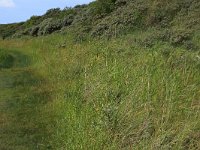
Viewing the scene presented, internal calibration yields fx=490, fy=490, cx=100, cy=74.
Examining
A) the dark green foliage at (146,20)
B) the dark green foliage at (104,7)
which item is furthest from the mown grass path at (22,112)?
the dark green foliage at (104,7)

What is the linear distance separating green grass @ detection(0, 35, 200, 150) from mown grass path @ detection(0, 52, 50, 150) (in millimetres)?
22

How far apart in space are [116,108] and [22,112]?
4.89m

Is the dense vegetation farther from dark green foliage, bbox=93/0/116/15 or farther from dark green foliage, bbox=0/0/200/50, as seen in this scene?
dark green foliage, bbox=93/0/116/15

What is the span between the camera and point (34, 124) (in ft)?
36.5

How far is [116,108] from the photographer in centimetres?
781

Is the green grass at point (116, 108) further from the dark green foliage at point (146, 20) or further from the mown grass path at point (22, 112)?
the dark green foliage at point (146, 20)

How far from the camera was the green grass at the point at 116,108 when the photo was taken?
7.10 meters

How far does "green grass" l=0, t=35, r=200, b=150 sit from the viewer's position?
7102mm

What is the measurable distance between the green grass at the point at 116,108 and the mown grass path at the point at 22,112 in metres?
0.02

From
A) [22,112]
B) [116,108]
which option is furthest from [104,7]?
[116,108]

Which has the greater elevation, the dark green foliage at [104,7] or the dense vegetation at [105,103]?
the dark green foliage at [104,7]

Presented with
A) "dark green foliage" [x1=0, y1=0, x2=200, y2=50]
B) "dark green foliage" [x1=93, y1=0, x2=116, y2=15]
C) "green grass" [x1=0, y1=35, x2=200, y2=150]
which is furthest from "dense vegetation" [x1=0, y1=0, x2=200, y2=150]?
"dark green foliage" [x1=93, y1=0, x2=116, y2=15]

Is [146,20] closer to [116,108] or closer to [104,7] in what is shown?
[104,7]

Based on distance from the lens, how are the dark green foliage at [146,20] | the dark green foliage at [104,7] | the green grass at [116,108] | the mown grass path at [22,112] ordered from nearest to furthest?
the green grass at [116,108]
the mown grass path at [22,112]
the dark green foliage at [146,20]
the dark green foliage at [104,7]
